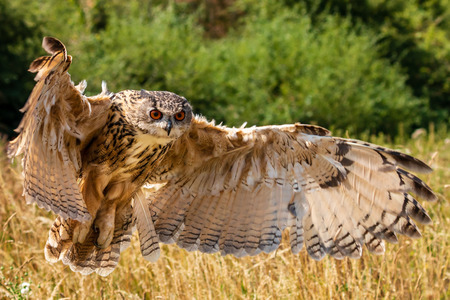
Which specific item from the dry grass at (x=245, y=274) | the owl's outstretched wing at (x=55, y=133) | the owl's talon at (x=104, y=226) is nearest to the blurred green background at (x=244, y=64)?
the dry grass at (x=245, y=274)

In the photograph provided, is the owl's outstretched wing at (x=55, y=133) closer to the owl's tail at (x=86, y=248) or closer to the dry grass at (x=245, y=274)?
the owl's tail at (x=86, y=248)

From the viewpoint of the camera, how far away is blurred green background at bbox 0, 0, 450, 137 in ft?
35.2

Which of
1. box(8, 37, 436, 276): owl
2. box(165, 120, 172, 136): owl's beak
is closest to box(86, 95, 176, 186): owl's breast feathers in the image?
box(8, 37, 436, 276): owl

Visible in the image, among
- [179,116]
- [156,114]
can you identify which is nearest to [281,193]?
[179,116]

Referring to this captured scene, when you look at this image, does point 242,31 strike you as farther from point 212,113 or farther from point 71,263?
point 71,263

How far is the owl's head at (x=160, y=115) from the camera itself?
11.0ft

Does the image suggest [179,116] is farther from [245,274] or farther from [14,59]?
[14,59]

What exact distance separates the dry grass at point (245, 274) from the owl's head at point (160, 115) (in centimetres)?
102

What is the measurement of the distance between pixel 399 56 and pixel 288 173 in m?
12.7

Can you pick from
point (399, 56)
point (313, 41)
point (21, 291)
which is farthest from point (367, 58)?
point (21, 291)

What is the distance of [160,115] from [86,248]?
3.59 ft

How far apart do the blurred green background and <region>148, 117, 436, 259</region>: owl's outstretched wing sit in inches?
261

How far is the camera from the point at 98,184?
3654 millimetres

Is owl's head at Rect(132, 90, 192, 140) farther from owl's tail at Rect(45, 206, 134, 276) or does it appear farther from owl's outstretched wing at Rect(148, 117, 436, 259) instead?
owl's tail at Rect(45, 206, 134, 276)
